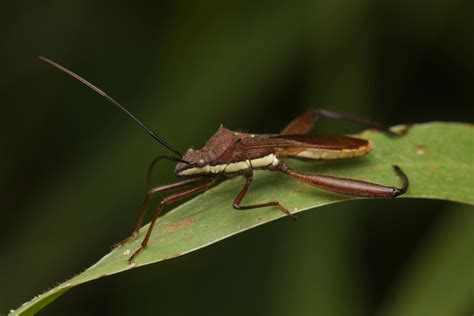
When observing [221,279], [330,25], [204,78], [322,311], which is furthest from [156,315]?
[330,25]

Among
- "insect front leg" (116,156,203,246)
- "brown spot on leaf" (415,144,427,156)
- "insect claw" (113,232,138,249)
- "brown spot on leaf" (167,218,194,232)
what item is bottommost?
"brown spot on leaf" (415,144,427,156)

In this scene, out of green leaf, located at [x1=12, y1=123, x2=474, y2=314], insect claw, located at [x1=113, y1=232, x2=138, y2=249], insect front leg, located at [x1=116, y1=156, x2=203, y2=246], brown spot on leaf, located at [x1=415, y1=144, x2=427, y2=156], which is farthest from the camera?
brown spot on leaf, located at [x1=415, y1=144, x2=427, y2=156]

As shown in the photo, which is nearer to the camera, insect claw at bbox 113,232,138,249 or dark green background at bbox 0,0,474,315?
insect claw at bbox 113,232,138,249

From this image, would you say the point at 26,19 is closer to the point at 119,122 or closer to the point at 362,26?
the point at 119,122

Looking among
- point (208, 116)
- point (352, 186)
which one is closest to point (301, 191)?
point (352, 186)

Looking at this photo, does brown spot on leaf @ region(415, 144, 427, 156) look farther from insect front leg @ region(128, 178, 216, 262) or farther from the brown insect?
insect front leg @ region(128, 178, 216, 262)

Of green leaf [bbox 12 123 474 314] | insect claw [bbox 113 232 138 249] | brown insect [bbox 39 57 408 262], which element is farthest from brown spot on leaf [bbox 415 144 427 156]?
insect claw [bbox 113 232 138 249]
